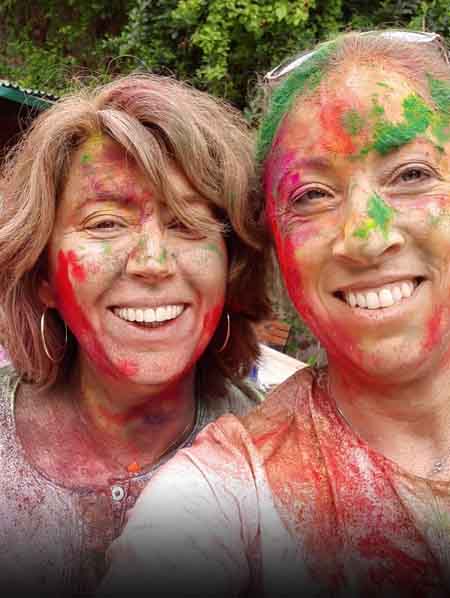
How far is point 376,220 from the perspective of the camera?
1623 mm

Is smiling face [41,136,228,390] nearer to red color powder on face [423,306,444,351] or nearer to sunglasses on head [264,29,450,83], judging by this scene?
sunglasses on head [264,29,450,83]

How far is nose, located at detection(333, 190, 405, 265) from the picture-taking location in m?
1.61

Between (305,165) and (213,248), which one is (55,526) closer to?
(213,248)

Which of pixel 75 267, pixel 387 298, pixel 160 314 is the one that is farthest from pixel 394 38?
pixel 75 267

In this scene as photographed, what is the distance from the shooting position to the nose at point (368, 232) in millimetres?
1612

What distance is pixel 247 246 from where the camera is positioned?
2.37m

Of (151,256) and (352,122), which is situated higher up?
(352,122)

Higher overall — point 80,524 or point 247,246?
point 247,246

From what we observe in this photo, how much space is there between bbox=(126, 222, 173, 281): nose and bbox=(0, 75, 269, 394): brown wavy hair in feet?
0.33

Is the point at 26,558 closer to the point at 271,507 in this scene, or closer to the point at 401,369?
the point at 271,507

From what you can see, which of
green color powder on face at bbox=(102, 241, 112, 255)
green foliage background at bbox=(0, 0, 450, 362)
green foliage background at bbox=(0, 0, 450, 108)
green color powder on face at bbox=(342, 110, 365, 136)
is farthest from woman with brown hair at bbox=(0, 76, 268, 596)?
green foliage background at bbox=(0, 0, 450, 108)

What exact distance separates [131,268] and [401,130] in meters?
0.85

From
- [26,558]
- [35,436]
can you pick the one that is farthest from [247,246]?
[26,558]

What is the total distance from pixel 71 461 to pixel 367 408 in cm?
113
